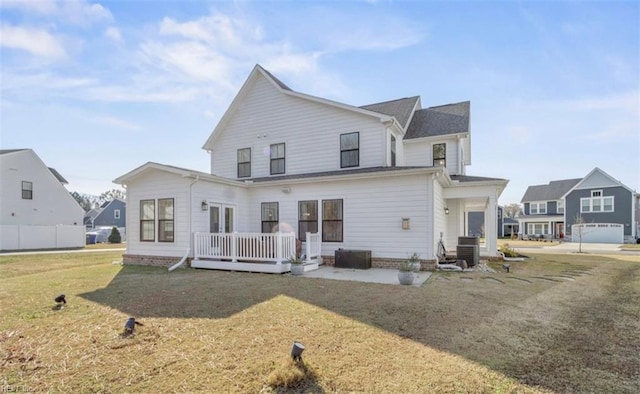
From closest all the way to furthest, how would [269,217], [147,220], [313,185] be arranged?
[147,220] < [313,185] < [269,217]

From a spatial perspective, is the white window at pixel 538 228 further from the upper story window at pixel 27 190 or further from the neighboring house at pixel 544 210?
the upper story window at pixel 27 190

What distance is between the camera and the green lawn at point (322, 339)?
129 inches

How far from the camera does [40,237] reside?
71.1 ft

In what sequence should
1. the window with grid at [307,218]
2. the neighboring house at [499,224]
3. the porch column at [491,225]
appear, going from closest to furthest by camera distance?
the window with grid at [307,218]
the porch column at [491,225]
the neighboring house at [499,224]

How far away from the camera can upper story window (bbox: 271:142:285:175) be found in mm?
14906

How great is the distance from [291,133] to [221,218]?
16.2ft

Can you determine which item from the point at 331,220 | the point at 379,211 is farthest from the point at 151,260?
the point at 379,211

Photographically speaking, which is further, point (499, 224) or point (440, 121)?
point (499, 224)

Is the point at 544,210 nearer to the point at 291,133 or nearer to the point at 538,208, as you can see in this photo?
the point at 538,208

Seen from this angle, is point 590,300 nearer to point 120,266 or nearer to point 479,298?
point 479,298

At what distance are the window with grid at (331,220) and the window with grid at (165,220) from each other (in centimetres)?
571

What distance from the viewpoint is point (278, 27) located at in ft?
35.4

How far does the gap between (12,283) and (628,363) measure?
41.0 feet

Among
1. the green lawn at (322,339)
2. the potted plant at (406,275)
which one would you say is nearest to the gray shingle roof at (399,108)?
the potted plant at (406,275)
